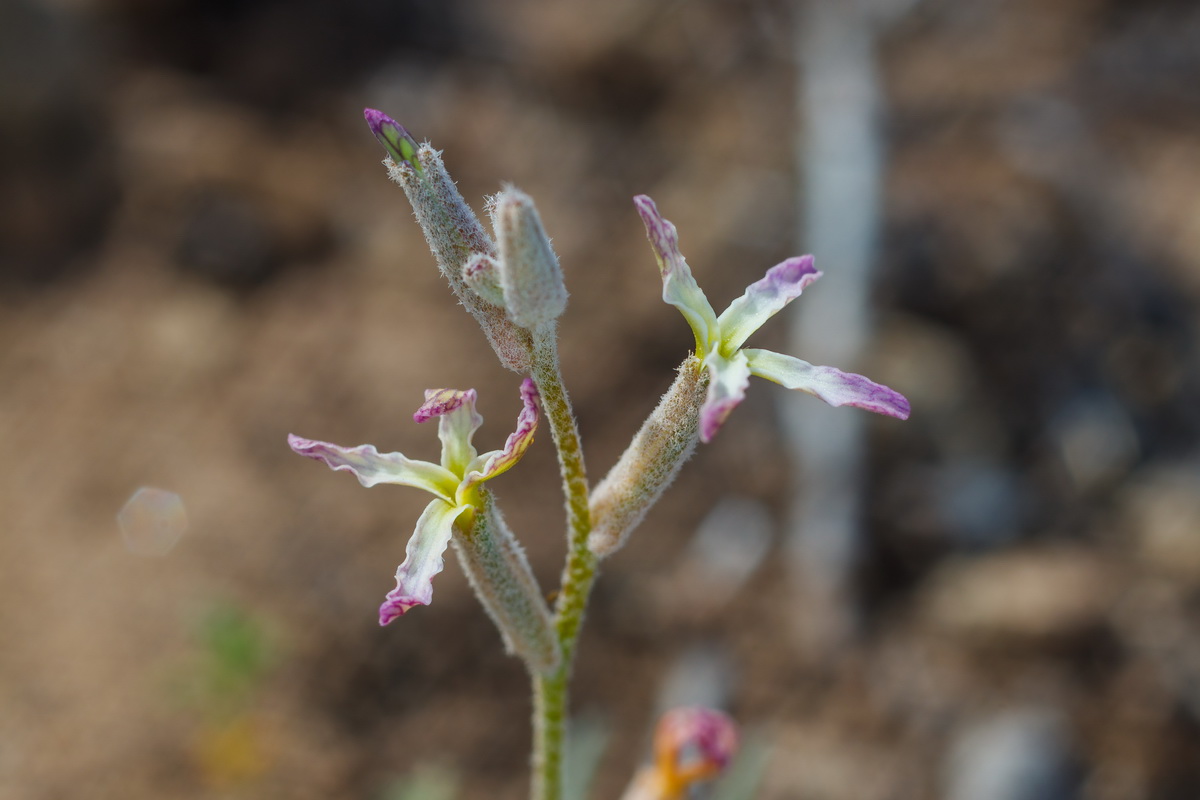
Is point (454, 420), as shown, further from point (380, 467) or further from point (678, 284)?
point (678, 284)

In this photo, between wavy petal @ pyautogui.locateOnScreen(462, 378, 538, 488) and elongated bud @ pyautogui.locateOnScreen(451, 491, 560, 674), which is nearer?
wavy petal @ pyautogui.locateOnScreen(462, 378, 538, 488)

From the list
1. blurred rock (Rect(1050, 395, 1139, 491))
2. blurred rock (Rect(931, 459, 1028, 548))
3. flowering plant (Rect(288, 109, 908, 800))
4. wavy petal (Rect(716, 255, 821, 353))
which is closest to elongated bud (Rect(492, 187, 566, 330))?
flowering plant (Rect(288, 109, 908, 800))

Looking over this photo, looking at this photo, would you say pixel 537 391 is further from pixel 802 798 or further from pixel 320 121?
pixel 320 121

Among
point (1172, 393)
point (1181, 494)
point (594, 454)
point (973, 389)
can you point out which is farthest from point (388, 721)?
point (1172, 393)

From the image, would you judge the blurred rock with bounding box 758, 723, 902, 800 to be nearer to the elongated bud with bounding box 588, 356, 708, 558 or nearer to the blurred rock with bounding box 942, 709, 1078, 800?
the blurred rock with bounding box 942, 709, 1078, 800

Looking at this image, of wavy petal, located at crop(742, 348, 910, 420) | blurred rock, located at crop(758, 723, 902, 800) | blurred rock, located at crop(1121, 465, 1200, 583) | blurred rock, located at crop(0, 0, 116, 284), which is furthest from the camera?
blurred rock, located at crop(0, 0, 116, 284)
